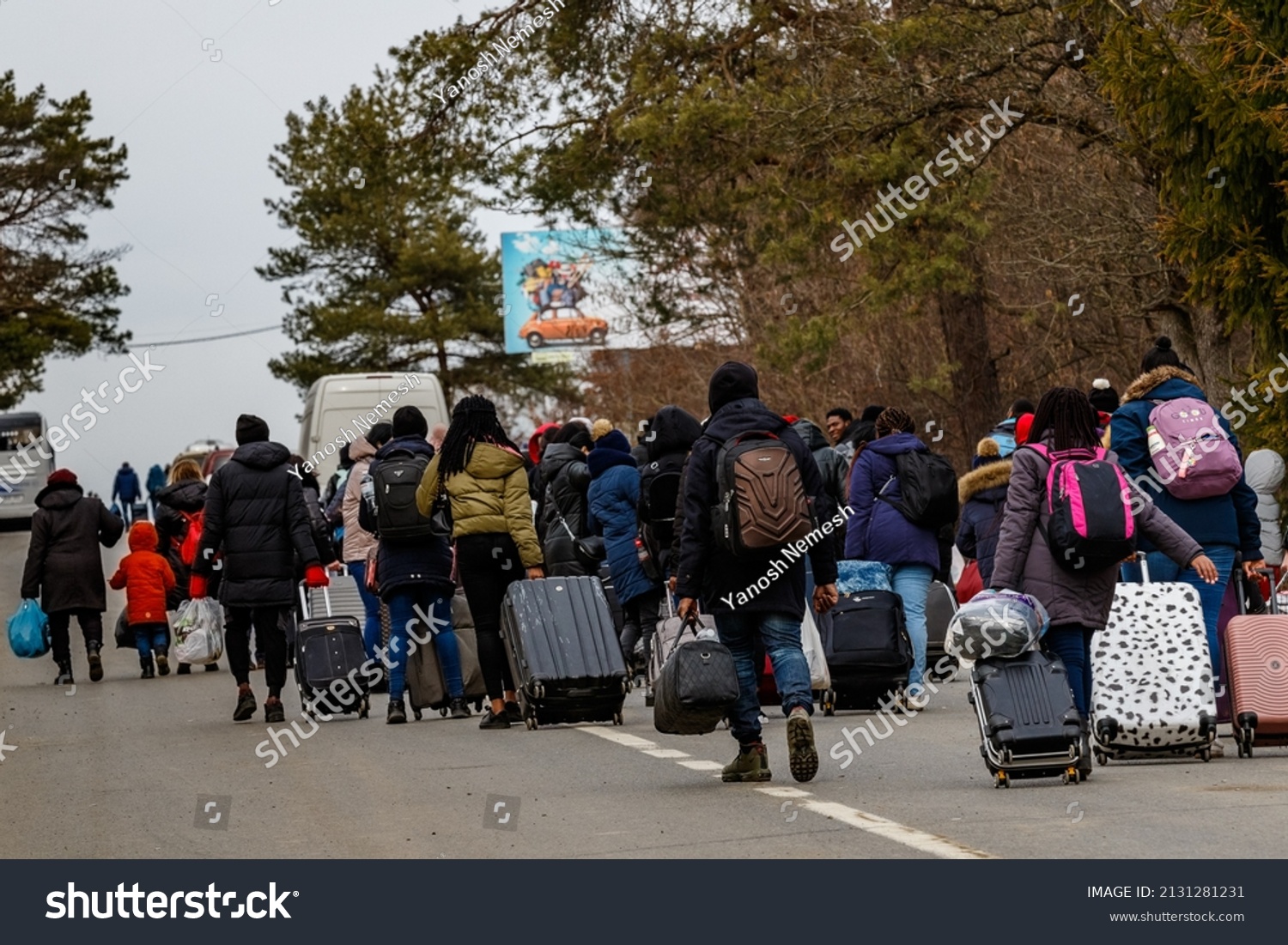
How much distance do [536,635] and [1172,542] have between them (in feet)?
13.3

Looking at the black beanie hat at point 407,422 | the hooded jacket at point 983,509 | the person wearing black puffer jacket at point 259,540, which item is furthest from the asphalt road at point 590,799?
the black beanie hat at point 407,422

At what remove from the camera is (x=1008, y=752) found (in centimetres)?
1015

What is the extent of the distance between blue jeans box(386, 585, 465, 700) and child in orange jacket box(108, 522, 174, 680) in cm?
659

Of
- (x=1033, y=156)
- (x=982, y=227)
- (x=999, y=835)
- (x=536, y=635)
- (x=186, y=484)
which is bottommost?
(x=999, y=835)

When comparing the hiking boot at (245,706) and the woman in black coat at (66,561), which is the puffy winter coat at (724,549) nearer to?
the hiking boot at (245,706)

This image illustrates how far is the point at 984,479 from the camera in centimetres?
1616

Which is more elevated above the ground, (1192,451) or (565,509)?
(565,509)

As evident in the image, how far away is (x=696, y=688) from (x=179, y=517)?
12032 millimetres

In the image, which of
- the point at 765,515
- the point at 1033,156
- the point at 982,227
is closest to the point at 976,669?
the point at 765,515

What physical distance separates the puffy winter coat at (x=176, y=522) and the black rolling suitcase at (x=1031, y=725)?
38.3ft

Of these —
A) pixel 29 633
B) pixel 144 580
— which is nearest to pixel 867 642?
pixel 144 580

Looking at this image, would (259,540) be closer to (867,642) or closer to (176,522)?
(867,642)

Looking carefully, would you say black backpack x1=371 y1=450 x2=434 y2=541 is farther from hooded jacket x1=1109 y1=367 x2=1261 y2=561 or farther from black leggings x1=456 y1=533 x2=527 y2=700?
hooded jacket x1=1109 y1=367 x2=1261 y2=561
